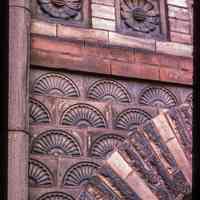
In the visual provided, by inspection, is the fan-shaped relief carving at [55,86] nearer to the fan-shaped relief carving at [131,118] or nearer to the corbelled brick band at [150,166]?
the fan-shaped relief carving at [131,118]

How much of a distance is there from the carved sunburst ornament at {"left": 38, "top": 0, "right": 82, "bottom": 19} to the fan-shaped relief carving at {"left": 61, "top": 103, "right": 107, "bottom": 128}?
2.64 ft

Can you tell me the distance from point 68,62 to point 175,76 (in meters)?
1.00

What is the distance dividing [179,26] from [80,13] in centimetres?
93

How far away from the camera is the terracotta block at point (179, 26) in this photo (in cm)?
740

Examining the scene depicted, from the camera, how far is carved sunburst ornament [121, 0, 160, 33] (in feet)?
23.9

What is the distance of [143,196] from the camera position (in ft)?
21.5

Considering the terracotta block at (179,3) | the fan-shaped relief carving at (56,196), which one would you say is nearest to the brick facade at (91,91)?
the fan-shaped relief carving at (56,196)

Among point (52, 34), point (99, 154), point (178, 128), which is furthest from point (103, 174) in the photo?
point (52, 34)

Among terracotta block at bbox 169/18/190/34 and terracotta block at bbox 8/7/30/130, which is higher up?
terracotta block at bbox 169/18/190/34

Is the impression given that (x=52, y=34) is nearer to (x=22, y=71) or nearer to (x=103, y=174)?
(x=22, y=71)

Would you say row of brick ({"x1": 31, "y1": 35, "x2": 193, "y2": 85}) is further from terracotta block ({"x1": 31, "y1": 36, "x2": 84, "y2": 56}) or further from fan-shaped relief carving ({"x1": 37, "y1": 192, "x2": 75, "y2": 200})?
fan-shaped relief carving ({"x1": 37, "y1": 192, "x2": 75, "y2": 200})

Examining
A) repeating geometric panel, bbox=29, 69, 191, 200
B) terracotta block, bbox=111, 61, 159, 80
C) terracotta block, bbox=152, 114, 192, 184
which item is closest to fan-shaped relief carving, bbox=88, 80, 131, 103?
repeating geometric panel, bbox=29, 69, 191, 200

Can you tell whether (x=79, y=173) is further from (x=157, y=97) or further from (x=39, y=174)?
(x=157, y=97)

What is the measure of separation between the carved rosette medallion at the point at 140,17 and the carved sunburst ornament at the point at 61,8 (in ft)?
1.42
